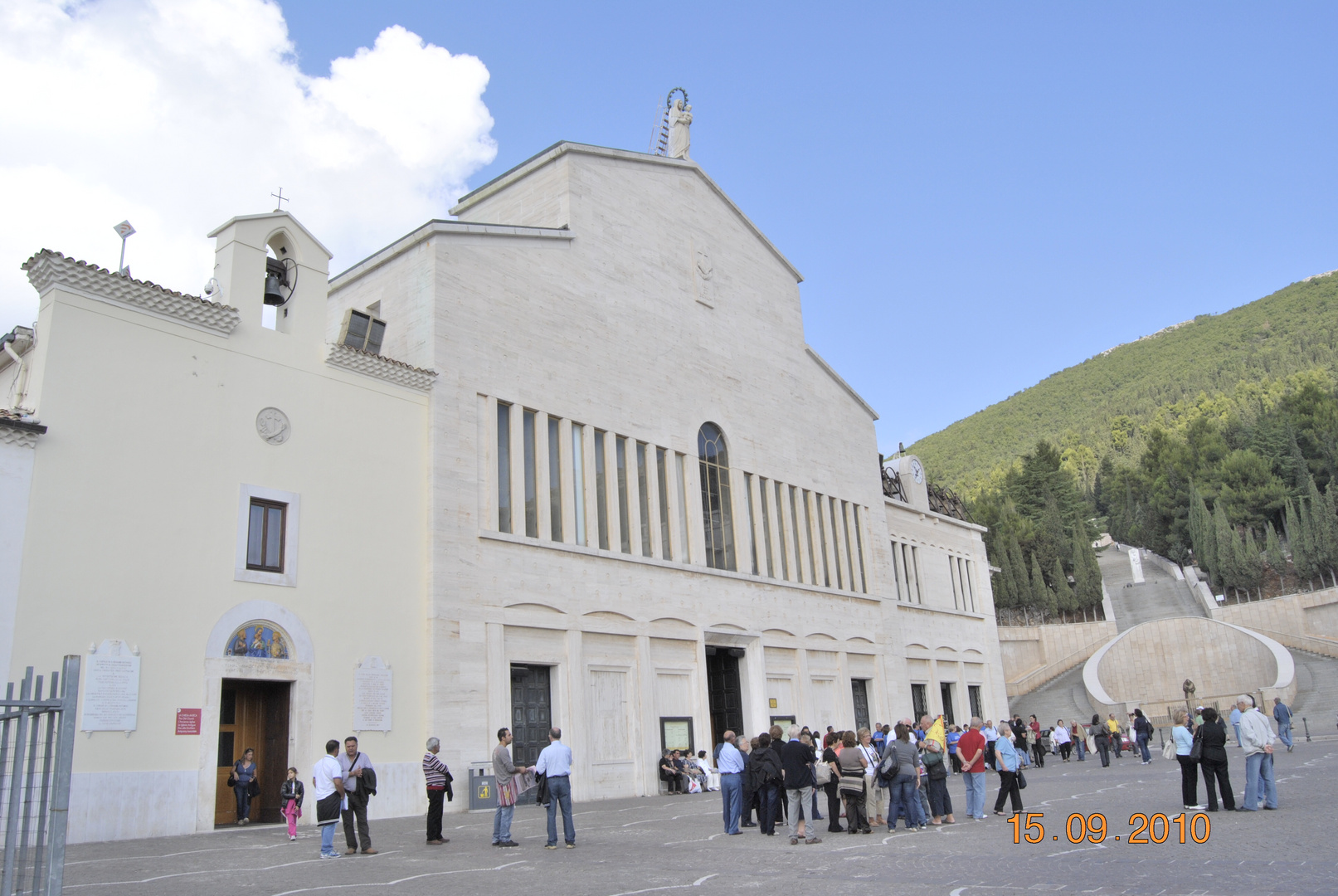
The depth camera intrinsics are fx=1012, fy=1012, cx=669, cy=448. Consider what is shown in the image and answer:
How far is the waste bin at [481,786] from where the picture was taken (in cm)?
1998

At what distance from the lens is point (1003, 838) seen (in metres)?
12.2

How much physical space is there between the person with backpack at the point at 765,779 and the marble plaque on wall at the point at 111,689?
942 centimetres

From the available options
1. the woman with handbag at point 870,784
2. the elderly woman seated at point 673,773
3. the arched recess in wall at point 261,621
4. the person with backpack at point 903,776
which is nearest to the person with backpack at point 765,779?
the woman with handbag at point 870,784

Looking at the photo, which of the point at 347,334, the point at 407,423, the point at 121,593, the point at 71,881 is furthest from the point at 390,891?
the point at 347,334

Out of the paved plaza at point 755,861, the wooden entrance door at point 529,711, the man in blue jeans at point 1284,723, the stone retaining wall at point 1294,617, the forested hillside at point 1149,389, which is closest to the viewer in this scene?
the paved plaza at point 755,861

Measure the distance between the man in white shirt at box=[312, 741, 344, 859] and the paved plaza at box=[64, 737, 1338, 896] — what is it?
0.28m

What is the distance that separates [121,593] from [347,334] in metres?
7.53

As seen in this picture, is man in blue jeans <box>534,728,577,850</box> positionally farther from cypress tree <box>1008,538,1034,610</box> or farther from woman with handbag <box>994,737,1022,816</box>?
cypress tree <box>1008,538,1034,610</box>

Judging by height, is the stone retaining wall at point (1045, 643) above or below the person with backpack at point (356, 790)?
above

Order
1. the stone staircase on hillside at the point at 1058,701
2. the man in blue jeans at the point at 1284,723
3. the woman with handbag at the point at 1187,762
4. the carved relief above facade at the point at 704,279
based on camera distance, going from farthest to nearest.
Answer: the stone staircase on hillside at the point at 1058,701 → the carved relief above facade at the point at 704,279 → the man in blue jeans at the point at 1284,723 → the woman with handbag at the point at 1187,762

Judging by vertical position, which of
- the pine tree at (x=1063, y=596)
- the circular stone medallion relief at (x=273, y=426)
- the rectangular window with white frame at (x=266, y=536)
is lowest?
the rectangular window with white frame at (x=266, y=536)

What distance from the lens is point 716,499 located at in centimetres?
2861

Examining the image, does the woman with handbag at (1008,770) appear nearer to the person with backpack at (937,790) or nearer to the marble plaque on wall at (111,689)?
the person with backpack at (937,790)

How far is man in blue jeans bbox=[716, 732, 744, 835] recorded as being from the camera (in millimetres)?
14352
